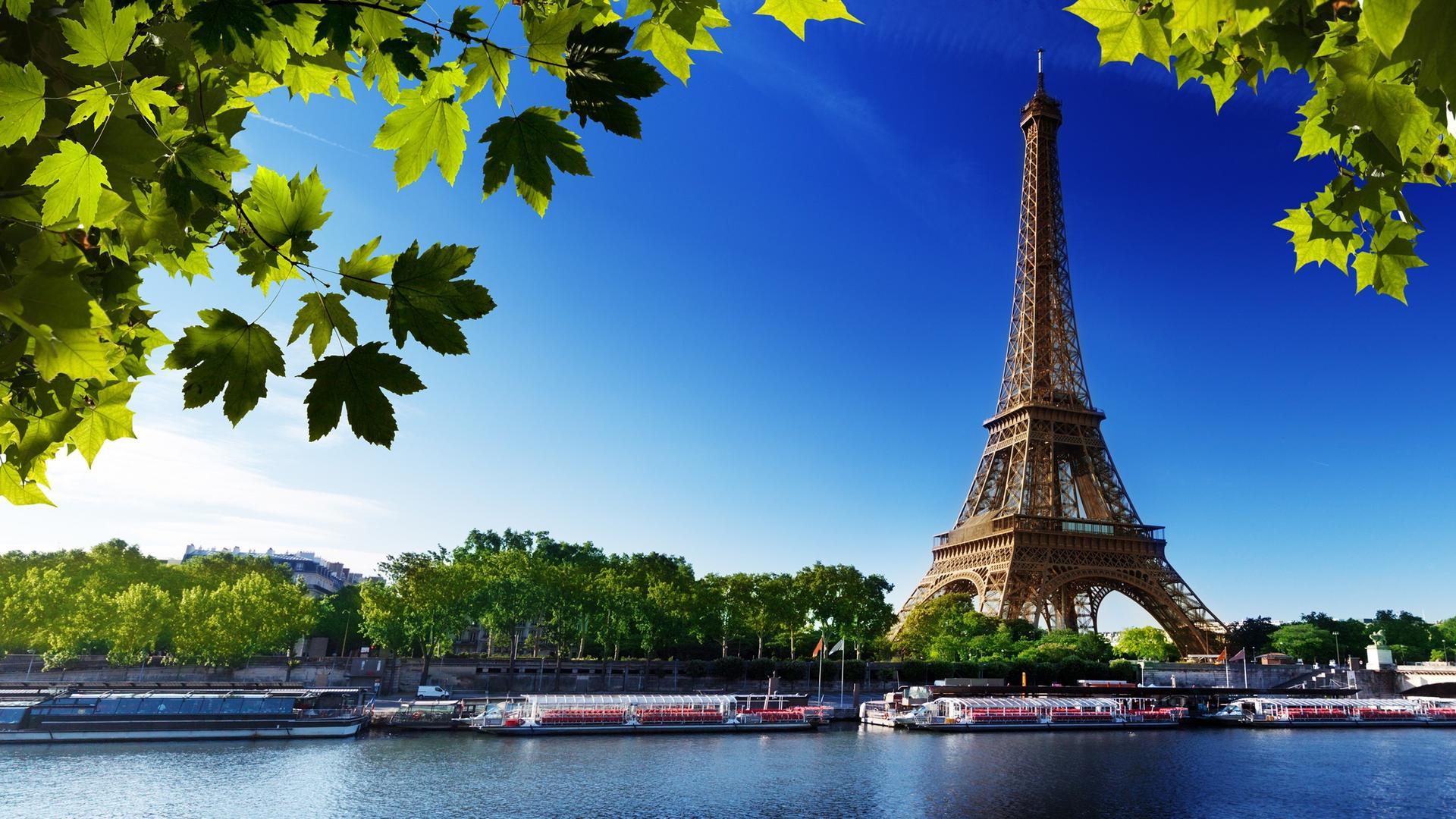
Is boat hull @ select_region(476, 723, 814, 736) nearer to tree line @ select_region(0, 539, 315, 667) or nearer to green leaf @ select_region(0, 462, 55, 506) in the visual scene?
tree line @ select_region(0, 539, 315, 667)

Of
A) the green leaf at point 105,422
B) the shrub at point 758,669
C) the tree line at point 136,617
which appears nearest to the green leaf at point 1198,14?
the green leaf at point 105,422

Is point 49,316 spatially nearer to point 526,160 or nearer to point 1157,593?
point 526,160

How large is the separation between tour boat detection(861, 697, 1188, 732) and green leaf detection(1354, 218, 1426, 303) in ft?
160

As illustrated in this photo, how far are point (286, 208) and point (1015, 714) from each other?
54247 mm

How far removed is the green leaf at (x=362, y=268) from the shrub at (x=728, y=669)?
57989 mm

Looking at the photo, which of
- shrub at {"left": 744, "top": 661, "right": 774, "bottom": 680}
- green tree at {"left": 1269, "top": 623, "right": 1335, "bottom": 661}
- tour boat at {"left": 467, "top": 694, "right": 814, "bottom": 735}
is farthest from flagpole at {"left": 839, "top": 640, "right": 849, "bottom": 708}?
green tree at {"left": 1269, "top": 623, "right": 1335, "bottom": 661}

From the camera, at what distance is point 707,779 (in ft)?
98.0

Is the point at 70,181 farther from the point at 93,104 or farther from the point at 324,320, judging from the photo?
the point at 324,320

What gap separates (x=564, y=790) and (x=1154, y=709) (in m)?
44.3

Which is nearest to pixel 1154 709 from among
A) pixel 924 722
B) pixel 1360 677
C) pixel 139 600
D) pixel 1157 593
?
pixel 1157 593

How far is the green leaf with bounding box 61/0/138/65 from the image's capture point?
1.60 metres

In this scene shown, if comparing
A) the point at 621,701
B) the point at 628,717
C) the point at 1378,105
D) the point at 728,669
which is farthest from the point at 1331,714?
the point at 1378,105

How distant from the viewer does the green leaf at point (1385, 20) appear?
132 centimetres

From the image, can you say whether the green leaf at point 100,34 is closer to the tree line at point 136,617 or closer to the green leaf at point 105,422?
the green leaf at point 105,422
